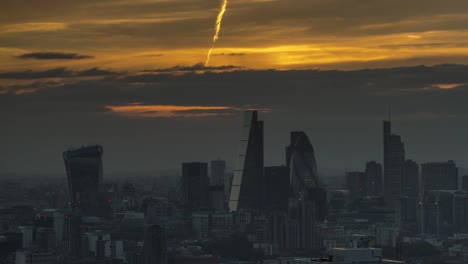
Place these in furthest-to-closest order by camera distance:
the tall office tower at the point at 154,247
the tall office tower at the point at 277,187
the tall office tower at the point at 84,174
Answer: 1. the tall office tower at the point at 277,187
2. the tall office tower at the point at 84,174
3. the tall office tower at the point at 154,247

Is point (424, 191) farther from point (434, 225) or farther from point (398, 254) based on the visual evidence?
point (398, 254)

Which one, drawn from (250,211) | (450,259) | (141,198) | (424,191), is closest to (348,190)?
(424,191)

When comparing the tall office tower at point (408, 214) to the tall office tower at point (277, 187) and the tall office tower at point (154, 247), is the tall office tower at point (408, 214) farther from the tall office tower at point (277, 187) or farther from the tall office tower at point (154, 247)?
the tall office tower at point (154, 247)

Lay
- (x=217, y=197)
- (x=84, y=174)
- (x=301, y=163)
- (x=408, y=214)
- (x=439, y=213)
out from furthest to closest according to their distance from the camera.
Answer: (x=301, y=163) → (x=408, y=214) → (x=217, y=197) → (x=439, y=213) → (x=84, y=174)

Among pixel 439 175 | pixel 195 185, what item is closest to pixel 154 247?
pixel 195 185

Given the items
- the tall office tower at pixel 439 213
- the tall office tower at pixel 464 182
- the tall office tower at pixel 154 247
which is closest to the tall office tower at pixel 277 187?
the tall office tower at pixel 439 213

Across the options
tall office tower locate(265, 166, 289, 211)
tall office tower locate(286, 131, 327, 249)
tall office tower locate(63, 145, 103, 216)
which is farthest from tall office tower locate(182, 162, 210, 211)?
tall office tower locate(63, 145, 103, 216)

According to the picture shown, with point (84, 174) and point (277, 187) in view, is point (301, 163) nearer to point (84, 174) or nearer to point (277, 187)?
point (277, 187)
